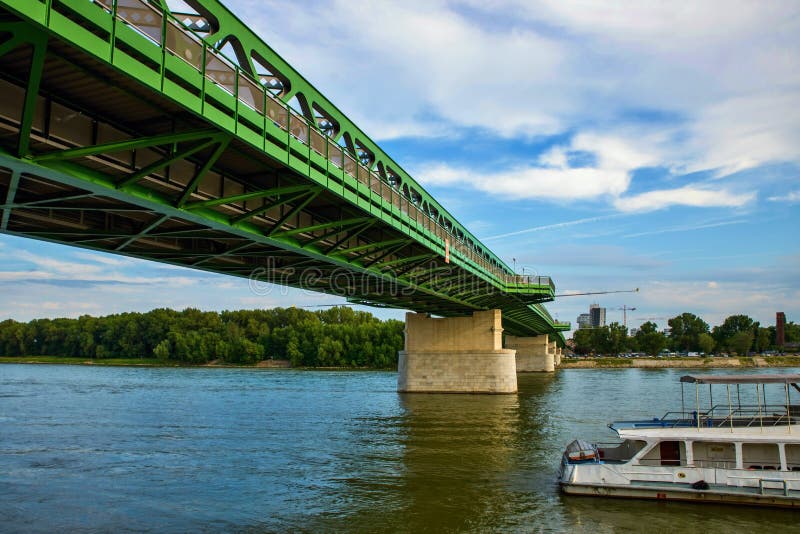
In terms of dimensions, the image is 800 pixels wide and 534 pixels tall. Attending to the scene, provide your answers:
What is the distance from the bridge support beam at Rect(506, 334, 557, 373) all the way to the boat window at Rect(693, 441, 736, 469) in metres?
96.9

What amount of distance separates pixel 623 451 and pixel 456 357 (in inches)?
1478

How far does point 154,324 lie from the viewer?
14912cm

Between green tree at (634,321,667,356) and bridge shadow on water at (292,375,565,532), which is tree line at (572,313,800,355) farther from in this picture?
bridge shadow on water at (292,375,565,532)

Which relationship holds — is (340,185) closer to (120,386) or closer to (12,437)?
(12,437)

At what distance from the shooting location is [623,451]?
20938 millimetres

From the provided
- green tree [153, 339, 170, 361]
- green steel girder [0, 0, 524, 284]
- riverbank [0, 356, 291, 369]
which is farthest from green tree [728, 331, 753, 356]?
green steel girder [0, 0, 524, 284]

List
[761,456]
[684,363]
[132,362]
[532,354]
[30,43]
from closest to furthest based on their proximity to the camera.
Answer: [30,43], [761,456], [532,354], [132,362], [684,363]

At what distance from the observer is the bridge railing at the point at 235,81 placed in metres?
13.2

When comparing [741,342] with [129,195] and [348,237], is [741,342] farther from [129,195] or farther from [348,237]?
[129,195]

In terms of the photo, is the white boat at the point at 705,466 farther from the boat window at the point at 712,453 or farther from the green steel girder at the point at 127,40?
the green steel girder at the point at 127,40

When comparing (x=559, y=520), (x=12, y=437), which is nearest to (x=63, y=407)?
(x=12, y=437)

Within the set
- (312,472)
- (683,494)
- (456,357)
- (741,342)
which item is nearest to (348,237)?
(312,472)

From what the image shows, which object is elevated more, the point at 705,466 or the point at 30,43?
the point at 30,43

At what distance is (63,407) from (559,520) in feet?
131
